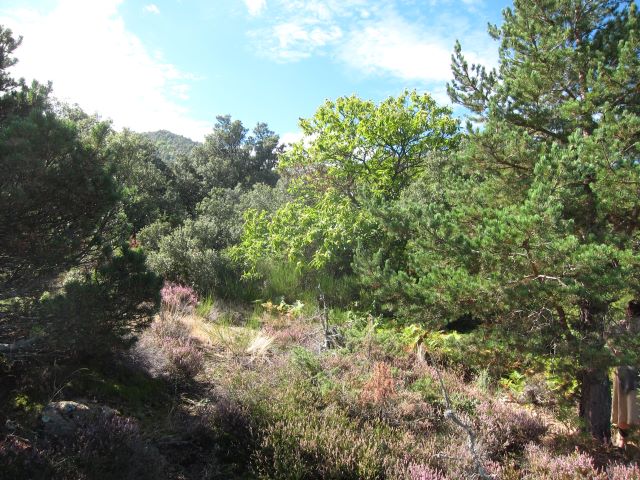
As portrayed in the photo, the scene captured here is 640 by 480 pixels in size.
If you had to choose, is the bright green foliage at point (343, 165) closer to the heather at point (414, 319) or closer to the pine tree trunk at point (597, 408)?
the heather at point (414, 319)

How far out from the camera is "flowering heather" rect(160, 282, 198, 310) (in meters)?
8.09

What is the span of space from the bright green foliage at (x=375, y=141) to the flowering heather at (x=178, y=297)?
4608mm

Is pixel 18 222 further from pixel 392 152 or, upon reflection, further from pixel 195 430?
pixel 392 152

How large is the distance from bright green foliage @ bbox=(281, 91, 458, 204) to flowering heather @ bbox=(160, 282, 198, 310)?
4608 millimetres

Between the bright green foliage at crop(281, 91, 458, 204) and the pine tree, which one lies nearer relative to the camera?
the pine tree

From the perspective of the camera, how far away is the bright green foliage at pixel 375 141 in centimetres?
1131

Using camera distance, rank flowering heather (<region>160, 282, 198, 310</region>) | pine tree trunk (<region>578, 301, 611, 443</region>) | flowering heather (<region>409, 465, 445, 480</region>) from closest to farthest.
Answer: flowering heather (<region>409, 465, 445, 480</region>) → pine tree trunk (<region>578, 301, 611, 443</region>) → flowering heather (<region>160, 282, 198, 310</region>)

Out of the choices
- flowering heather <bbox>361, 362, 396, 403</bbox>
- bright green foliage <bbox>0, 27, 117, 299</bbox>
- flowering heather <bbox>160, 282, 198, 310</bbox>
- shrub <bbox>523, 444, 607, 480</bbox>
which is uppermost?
bright green foliage <bbox>0, 27, 117, 299</bbox>

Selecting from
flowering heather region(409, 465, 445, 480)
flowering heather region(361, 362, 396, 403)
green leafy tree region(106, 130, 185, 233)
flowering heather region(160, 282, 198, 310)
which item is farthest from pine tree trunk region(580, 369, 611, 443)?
green leafy tree region(106, 130, 185, 233)

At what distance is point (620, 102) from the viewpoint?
4.31m

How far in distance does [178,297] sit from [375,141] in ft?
21.5

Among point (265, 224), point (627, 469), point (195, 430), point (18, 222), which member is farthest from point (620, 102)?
point (265, 224)

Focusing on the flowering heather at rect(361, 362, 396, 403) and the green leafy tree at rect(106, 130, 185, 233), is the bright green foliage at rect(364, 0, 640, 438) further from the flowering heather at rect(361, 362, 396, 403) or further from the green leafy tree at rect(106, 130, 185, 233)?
the green leafy tree at rect(106, 130, 185, 233)

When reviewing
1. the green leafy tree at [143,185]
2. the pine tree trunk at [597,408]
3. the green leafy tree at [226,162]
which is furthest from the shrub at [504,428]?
the green leafy tree at [226,162]
